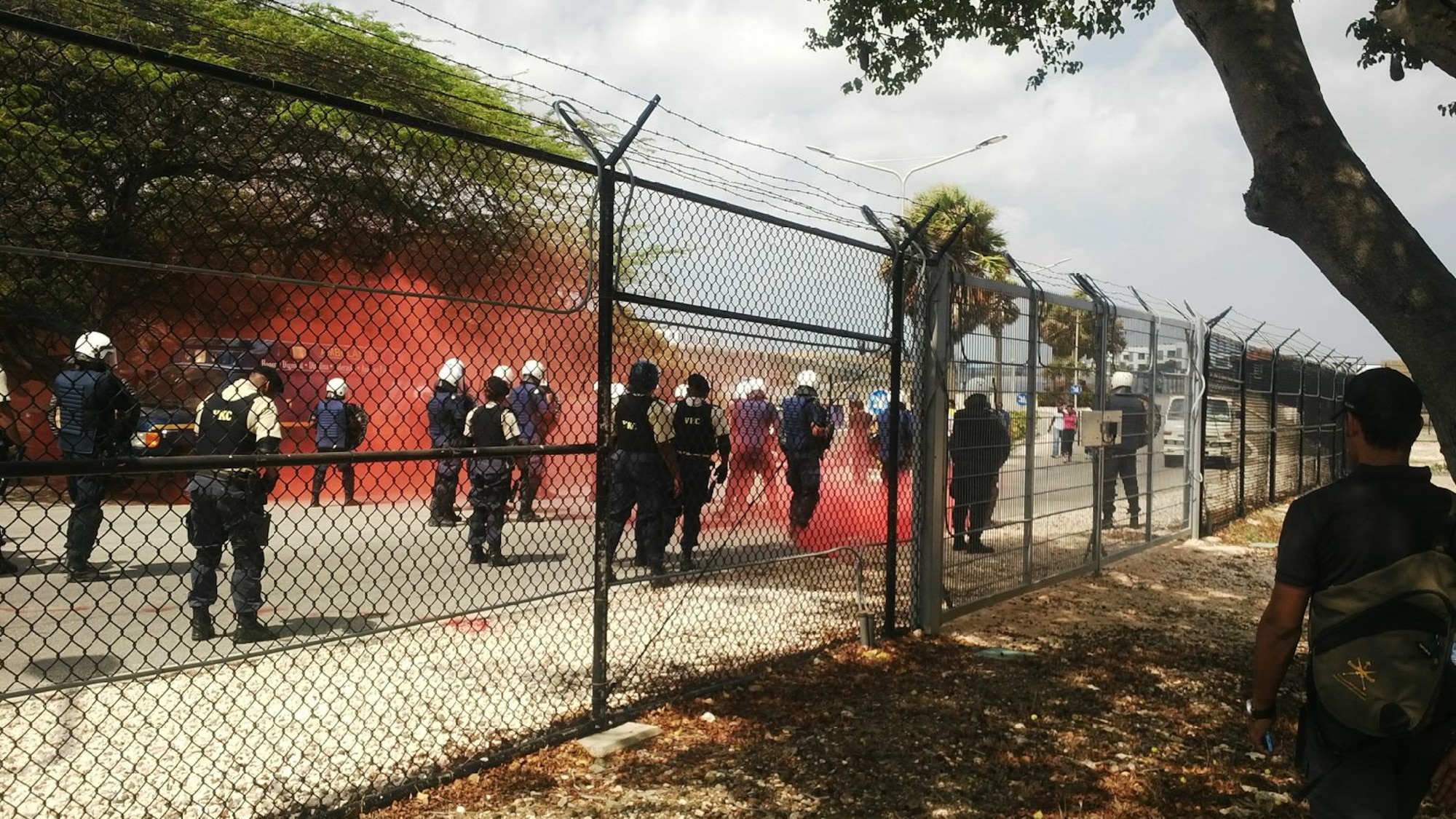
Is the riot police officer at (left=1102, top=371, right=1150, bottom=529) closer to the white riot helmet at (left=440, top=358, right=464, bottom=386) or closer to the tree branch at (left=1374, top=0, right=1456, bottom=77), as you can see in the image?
the tree branch at (left=1374, top=0, right=1456, bottom=77)

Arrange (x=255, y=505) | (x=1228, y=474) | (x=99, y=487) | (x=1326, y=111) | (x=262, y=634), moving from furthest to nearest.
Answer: (x=1228, y=474) → (x=99, y=487) → (x=262, y=634) → (x=255, y=505) → (x=1326, y=111)

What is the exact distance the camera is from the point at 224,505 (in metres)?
6.05

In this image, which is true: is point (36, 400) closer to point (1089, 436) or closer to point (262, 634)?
point (262, 634)

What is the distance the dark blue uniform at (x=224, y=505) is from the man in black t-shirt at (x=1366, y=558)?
507 centimetres

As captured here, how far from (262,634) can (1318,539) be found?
5.73 m

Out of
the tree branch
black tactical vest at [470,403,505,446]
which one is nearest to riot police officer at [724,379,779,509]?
black tactical vest at [470,403,505,446]

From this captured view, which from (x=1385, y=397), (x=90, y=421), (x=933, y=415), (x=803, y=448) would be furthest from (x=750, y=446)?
(x=1385, y=397)

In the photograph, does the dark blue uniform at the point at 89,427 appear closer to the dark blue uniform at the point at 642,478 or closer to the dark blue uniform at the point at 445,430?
the dark blue uniform at the point at 445,430

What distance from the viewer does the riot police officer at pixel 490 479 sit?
8664 millimetres

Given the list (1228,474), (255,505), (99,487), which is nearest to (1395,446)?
(255,505)

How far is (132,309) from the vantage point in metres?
7.23

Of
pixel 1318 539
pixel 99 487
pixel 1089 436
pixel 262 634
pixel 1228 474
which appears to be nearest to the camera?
pixel 1318 539

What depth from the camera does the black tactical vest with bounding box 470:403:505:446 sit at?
952 cm

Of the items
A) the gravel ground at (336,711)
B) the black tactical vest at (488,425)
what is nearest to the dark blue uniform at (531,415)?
the black tactical vest at (488,425)
